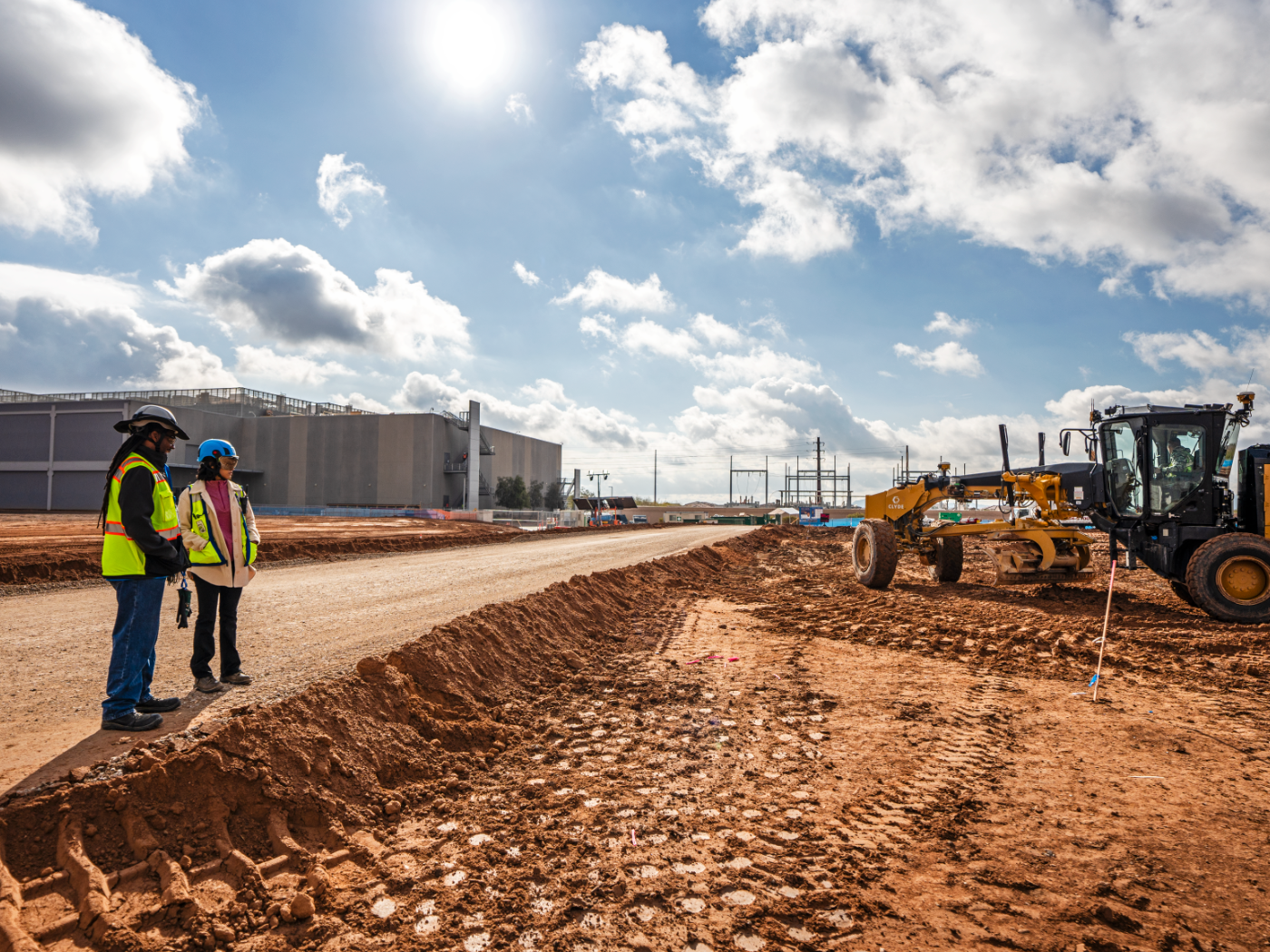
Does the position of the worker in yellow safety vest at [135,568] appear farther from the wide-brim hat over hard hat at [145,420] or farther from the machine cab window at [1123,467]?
the machine cab window at [1123,467]

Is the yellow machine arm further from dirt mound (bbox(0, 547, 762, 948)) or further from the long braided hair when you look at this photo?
the long braided hair

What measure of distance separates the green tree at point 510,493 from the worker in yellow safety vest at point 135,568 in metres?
81.6

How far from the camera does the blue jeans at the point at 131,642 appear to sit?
179 inches

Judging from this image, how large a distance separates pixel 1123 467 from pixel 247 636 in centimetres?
1454

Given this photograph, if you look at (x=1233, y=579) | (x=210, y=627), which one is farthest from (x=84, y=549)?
(x=1233, y=579)

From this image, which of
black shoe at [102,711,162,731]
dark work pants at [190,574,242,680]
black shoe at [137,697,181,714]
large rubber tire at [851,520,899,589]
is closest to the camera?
black shoe at [102,711,162,731]

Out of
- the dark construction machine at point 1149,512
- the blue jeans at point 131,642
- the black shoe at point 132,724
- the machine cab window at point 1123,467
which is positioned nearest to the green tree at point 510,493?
the dark construction machine at point 1149,512

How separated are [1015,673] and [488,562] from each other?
1402 cm

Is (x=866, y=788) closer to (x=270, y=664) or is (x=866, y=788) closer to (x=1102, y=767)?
(x=1102, y=767)

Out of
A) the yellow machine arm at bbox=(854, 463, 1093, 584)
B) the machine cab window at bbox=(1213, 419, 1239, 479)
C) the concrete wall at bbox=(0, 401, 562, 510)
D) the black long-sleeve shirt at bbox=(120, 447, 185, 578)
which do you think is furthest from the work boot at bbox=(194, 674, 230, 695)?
the concrete wall at bbox=(0, 401, 562, 510)

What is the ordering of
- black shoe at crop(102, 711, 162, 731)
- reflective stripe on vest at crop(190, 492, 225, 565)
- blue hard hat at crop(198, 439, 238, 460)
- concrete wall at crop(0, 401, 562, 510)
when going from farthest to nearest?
concrete wall at crop(0, 401, 562, 510)
blue hard hat at crop(198, 439, 238, 460)
reflective stripe on vest at crop(190, 492, 225, 565)
black shoe at crop(102, 711, 162, 731)

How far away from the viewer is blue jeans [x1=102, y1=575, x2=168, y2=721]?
455cm

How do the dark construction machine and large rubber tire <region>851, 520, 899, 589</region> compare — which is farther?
large rubber tire <region>851, 520, 899, 589</region>

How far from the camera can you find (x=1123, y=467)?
12.6m
